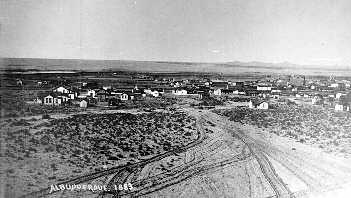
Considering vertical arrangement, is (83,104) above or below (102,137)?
above

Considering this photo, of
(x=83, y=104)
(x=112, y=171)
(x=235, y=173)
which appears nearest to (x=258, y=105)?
(x=83, y=104)

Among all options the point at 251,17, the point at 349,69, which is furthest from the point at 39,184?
the point at 349,69

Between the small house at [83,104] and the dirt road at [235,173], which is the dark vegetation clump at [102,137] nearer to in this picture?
the dirt road at [235,173]

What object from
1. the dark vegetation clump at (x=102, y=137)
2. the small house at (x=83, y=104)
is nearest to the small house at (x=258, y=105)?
the dark vegetation clump at (x=102, y=137)

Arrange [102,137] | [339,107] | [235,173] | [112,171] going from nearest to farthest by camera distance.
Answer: [112,171], [235,173], [102,137], [339,107]

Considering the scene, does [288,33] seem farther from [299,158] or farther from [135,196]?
[135,196]

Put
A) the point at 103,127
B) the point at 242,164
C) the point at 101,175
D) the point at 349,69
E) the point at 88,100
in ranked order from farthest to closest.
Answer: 1. the point at 88,100
2. the point at 103,127
3. the point at 349,69
4. the point at 242,164
5. the point at 101,175

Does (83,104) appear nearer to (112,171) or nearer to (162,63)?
(112,171)

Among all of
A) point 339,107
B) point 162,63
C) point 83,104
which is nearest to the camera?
point 339,107

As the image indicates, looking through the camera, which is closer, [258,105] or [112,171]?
[112,171]
